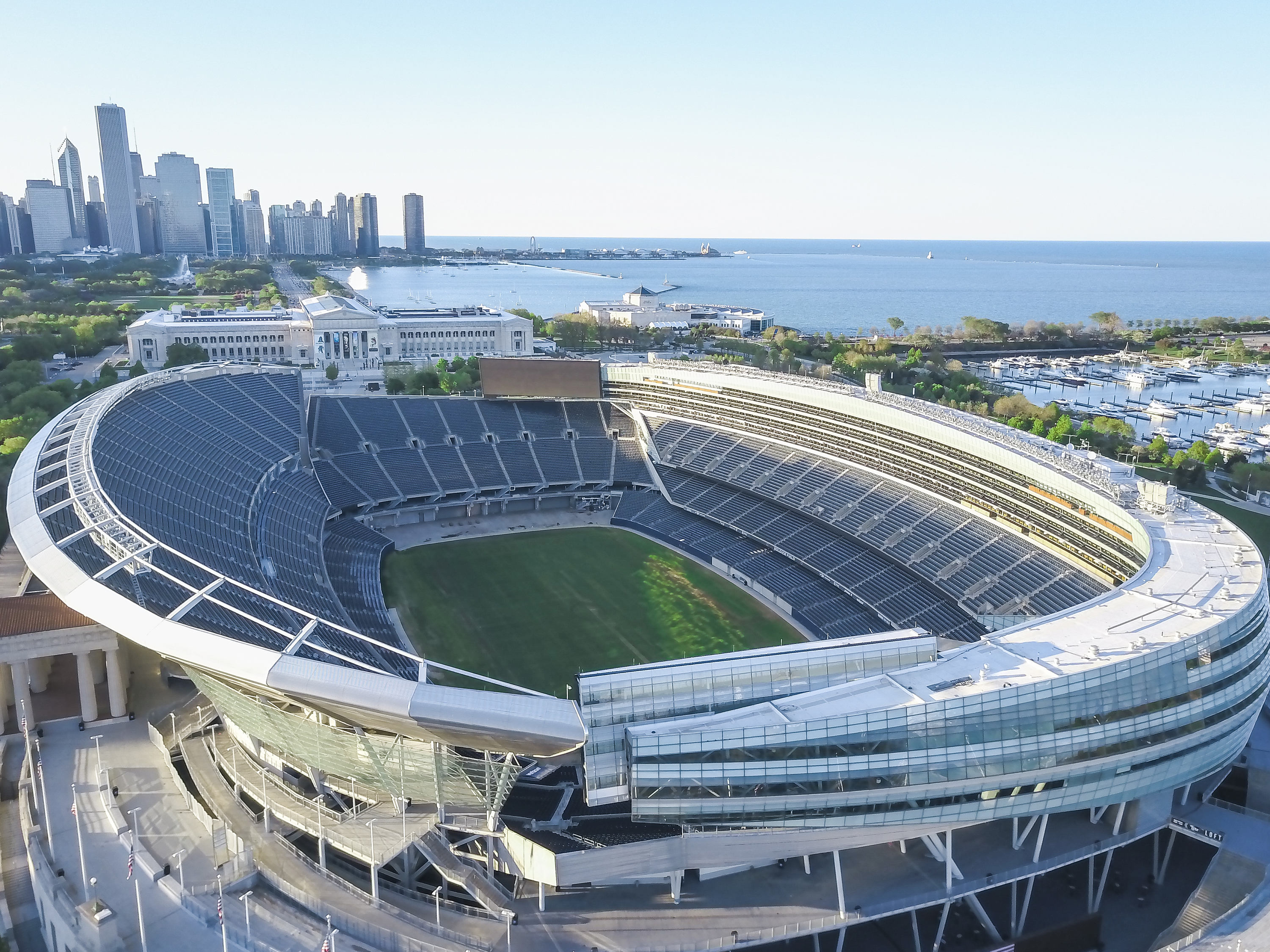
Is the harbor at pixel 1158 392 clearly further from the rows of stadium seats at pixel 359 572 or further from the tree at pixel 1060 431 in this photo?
the rows of stadium seats at pixel 359 572

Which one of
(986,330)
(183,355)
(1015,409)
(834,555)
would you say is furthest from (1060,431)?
(183,355)

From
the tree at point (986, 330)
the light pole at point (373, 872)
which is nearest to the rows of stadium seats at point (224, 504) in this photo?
the light pole at point (373, 872)

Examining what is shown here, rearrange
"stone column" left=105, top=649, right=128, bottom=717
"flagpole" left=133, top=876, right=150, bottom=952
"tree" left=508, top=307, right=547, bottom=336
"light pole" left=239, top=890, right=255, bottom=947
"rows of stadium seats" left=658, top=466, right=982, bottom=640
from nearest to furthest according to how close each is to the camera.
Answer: "flagpole" left=133, top=876, right=150, bottom=952
"light pole" left=239, top=890, right=255, bottom=947
"stone column" left=105, top=649, right=128, bottom=717
"rows of stadium seats" left=658, top=466, right=982, bottom=640
"tree" left=508, top=307, right=547, bottom=336

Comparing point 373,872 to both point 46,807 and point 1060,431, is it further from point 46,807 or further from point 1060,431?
point 1060,431

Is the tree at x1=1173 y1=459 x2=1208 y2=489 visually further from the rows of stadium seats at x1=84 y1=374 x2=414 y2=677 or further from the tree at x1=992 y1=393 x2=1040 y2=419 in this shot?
the rows of stadium seats at x1=84 y1=374 x2=414 y2=677

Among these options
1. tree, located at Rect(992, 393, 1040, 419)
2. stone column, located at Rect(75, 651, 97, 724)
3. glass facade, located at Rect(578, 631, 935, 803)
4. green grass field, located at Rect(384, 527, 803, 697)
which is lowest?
green grass field, located at Rect(384, 527, 803, 697)

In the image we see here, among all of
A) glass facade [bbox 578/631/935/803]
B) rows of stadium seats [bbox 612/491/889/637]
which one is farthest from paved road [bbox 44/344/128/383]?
glass facade [bbox 578/631/935/803]

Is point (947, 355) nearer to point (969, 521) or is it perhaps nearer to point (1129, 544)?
point (969, 521)
